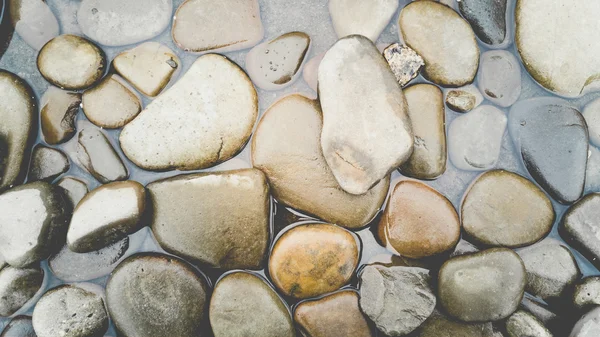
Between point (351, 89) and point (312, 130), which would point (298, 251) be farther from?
point (351, 89)

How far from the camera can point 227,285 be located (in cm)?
192

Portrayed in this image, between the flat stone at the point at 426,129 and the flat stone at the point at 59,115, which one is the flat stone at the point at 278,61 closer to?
the flat stone at the point at 426,129

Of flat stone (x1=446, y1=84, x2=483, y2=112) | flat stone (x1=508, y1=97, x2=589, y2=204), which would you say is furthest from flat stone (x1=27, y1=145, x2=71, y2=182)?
flat stone (x1=508, y1=97, x2=589, y2=204)

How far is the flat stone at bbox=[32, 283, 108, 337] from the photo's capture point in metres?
1.86

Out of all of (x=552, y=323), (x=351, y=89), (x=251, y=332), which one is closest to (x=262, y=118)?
(x=351, y=89)

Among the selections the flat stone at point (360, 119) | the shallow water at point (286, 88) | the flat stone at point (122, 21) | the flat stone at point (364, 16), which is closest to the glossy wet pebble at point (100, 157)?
the shallow water at point (286, 88)

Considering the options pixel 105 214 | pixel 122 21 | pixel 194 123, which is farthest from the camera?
pixel 122 21

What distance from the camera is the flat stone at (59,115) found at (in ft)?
6.57

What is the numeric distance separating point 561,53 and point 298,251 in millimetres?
1408

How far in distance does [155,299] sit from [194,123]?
0.73 m

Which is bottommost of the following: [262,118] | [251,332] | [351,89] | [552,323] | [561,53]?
[251,332]

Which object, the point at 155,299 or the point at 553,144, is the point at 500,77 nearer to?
the point at 553,144

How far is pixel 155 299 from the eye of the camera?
190 cm

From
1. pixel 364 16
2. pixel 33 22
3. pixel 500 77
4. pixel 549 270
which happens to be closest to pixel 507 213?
pixel 549 270
